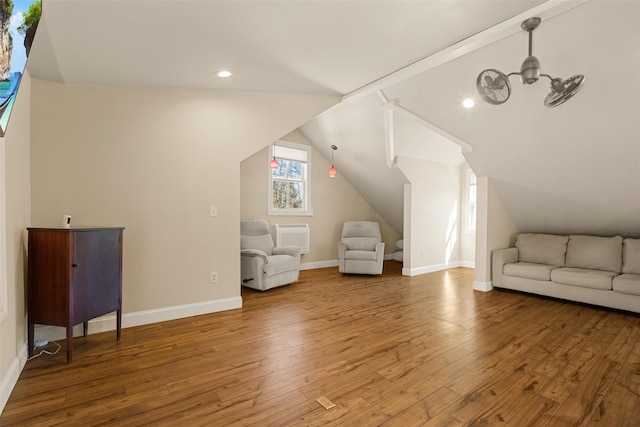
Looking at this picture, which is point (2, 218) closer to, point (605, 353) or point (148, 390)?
point (148, 390)

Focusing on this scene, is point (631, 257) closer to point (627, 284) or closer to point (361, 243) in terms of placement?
point (627, 284)

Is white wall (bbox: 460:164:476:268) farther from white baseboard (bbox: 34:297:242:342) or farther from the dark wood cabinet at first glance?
the dark wood cabinet

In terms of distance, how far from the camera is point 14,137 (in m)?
2.07

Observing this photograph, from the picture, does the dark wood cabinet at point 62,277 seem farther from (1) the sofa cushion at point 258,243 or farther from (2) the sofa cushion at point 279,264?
(1) the sofa cushion at point 258,243

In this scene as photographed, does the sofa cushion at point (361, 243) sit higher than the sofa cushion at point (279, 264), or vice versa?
the sofa cushion at point (361, 243)

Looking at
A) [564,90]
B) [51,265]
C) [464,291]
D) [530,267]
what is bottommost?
[464,291]

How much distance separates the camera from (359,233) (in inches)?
240

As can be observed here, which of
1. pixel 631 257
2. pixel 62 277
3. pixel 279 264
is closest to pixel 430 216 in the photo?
pixel 631 257

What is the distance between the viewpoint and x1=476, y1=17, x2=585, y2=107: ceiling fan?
2.18 metres

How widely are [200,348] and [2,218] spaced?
62.1 inches

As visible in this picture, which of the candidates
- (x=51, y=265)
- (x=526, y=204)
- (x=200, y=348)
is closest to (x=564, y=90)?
(x=526, y=204)

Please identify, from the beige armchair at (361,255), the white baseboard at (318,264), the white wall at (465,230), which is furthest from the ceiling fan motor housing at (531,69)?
the white baseboard at (318,264)

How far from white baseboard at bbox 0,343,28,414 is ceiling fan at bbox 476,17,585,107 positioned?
3634 millimetres

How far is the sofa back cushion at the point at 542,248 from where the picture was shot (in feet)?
14.6
